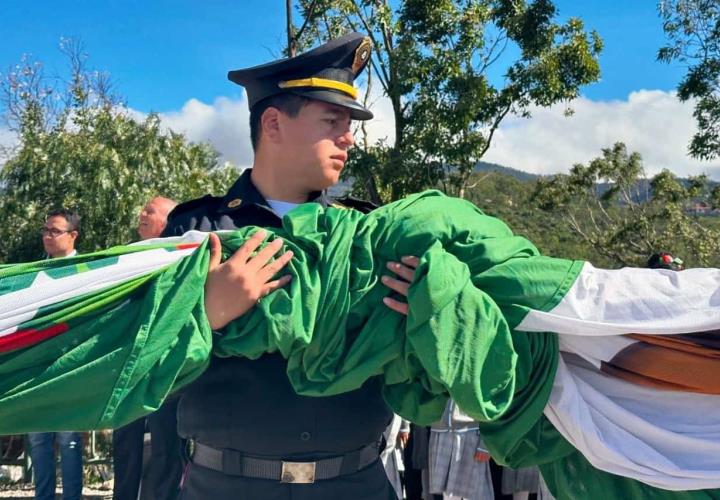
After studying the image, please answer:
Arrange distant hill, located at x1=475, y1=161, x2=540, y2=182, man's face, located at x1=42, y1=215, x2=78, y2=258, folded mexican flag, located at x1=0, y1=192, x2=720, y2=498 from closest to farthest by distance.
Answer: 1. folded mexican flag, located at x1=0, y1=192, x2=720, y2=498
2. man's face, located at x1=42, y1=215, x2=78, y2=258
3. distant hill, located at x1=475, y1=161, x2=540, y2=182

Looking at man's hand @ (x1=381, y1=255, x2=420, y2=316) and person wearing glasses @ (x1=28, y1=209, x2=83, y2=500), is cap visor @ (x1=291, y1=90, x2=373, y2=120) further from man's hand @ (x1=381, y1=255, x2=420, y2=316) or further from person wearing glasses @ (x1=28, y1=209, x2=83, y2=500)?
person wearing glasses @ (x1=28, y1=209, x2=83, y2=500)

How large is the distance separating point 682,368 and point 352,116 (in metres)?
1.17

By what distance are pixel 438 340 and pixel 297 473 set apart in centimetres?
62

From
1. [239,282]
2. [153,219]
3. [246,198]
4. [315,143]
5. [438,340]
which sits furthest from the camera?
[153,219]

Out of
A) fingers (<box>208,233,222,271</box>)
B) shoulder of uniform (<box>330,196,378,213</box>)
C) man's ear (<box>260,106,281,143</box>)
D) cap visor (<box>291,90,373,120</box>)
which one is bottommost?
fingers (<box>208,233,222,271</box>)

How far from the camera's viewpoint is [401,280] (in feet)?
5.64

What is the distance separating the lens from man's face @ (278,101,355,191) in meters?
2.16

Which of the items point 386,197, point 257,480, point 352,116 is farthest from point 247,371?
point 386,197

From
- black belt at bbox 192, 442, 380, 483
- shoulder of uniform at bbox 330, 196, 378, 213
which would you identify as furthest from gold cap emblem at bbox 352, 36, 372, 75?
black belt at bbox 192, 442, 380, 483

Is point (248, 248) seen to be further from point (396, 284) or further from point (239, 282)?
point (396, 284)

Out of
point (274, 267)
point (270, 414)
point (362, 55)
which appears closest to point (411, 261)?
point (274, 267)

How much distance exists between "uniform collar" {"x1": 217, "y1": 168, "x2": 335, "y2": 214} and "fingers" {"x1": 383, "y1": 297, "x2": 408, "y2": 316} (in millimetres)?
651

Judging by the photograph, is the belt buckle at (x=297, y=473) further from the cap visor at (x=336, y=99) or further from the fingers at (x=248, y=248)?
the cap visor at (x=336, y=99)

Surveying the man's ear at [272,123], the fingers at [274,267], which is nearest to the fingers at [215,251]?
the fingers at [274,267]
